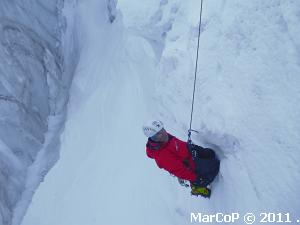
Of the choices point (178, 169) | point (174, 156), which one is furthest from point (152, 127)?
point (178, 169)

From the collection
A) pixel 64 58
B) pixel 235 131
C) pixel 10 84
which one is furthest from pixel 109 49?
pixel 235 131

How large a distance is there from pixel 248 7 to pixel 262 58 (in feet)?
2.41

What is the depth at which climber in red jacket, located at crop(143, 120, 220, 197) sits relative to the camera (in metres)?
4.15

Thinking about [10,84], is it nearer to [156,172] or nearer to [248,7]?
[156,172]

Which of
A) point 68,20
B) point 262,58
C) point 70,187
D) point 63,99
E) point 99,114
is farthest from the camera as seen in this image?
point 68,20

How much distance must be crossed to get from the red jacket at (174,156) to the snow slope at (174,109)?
43cm

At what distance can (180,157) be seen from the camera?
14.0 feet

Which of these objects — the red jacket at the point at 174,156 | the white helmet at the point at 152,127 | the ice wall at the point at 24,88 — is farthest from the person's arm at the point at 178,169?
the ice wall at the point at 24,88

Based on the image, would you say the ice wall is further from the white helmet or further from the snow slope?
the white helmet

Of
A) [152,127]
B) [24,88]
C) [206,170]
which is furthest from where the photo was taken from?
[24,88]

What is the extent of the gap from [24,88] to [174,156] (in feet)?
17.6

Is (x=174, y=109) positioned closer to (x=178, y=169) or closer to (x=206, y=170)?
(x=206, y=170)

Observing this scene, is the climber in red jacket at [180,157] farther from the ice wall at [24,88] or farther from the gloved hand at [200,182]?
the ice wall at [24,88]

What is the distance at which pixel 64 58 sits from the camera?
9852mm
